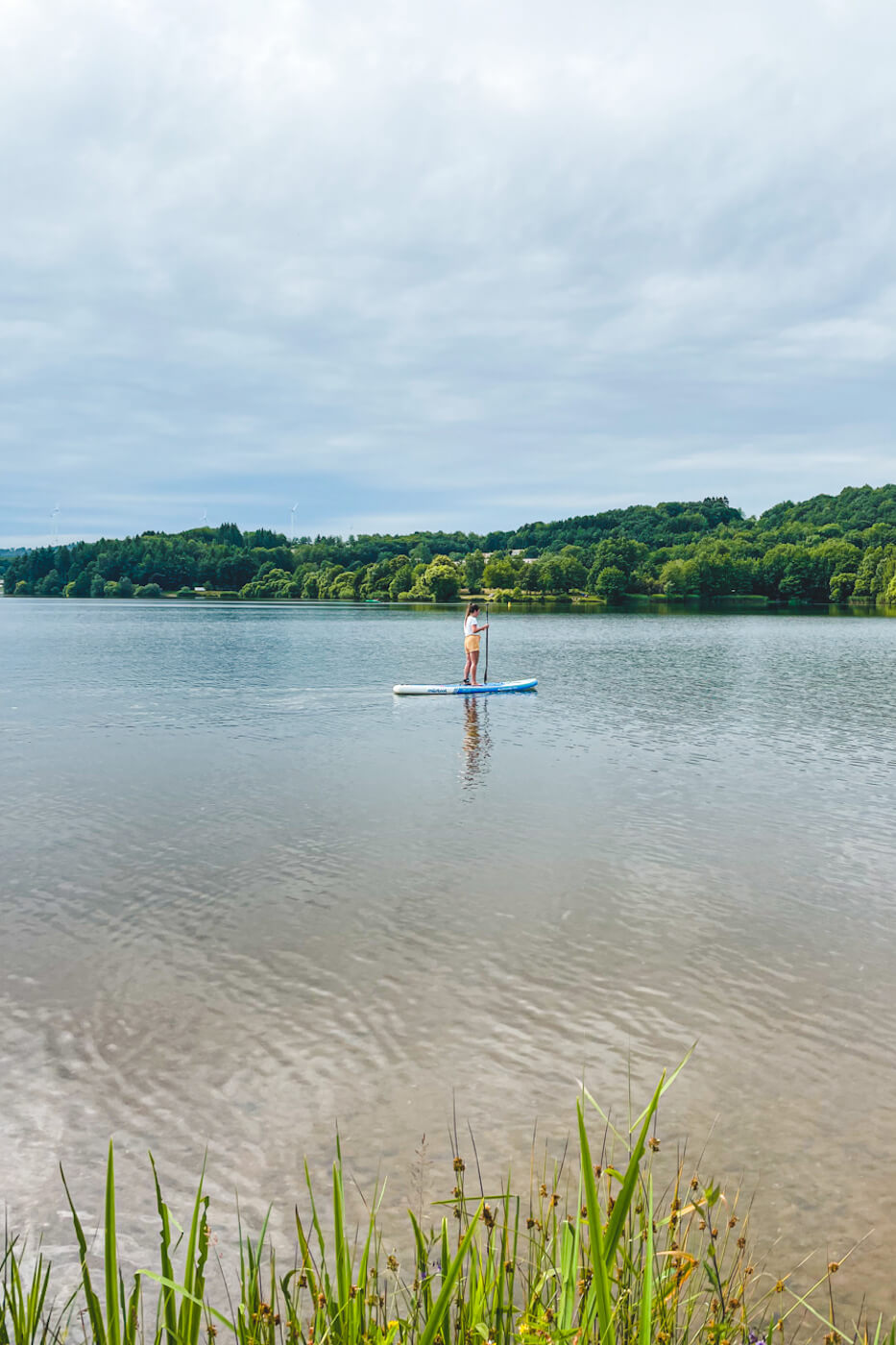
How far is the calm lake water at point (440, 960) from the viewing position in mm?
5863

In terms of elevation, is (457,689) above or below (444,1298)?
below

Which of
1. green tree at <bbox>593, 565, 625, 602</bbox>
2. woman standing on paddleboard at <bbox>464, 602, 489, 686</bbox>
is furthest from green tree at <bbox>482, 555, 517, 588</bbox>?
woman standing on paddleboard at <bbox>464, 602, 489, 686</bbox>

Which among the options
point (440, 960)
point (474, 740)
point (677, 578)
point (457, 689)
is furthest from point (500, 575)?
point (440, 960)

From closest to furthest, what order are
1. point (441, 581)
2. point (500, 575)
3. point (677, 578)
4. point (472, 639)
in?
point (472, 639) < point (441, 581) < point (677, 578) < point (500, 575)

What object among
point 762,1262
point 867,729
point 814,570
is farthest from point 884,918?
point 814,570

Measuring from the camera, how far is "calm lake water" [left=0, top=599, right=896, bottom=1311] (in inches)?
231

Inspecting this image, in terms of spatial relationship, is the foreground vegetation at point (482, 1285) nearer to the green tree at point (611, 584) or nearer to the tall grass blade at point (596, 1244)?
the tall grass blade at point (596, 1244)

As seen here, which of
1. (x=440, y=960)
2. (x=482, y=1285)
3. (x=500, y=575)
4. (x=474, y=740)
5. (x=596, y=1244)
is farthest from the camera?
(x=500, y=575)

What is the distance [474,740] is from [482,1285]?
1931 centimetres

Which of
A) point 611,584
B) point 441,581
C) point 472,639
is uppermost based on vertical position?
point 441,581

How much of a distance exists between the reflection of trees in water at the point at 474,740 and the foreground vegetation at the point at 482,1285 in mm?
12278

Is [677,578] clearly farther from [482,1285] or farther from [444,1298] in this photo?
[444,1298]

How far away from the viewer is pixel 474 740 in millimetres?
22656

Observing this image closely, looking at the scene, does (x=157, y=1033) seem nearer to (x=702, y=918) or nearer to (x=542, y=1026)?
(x=542, y=1026)
